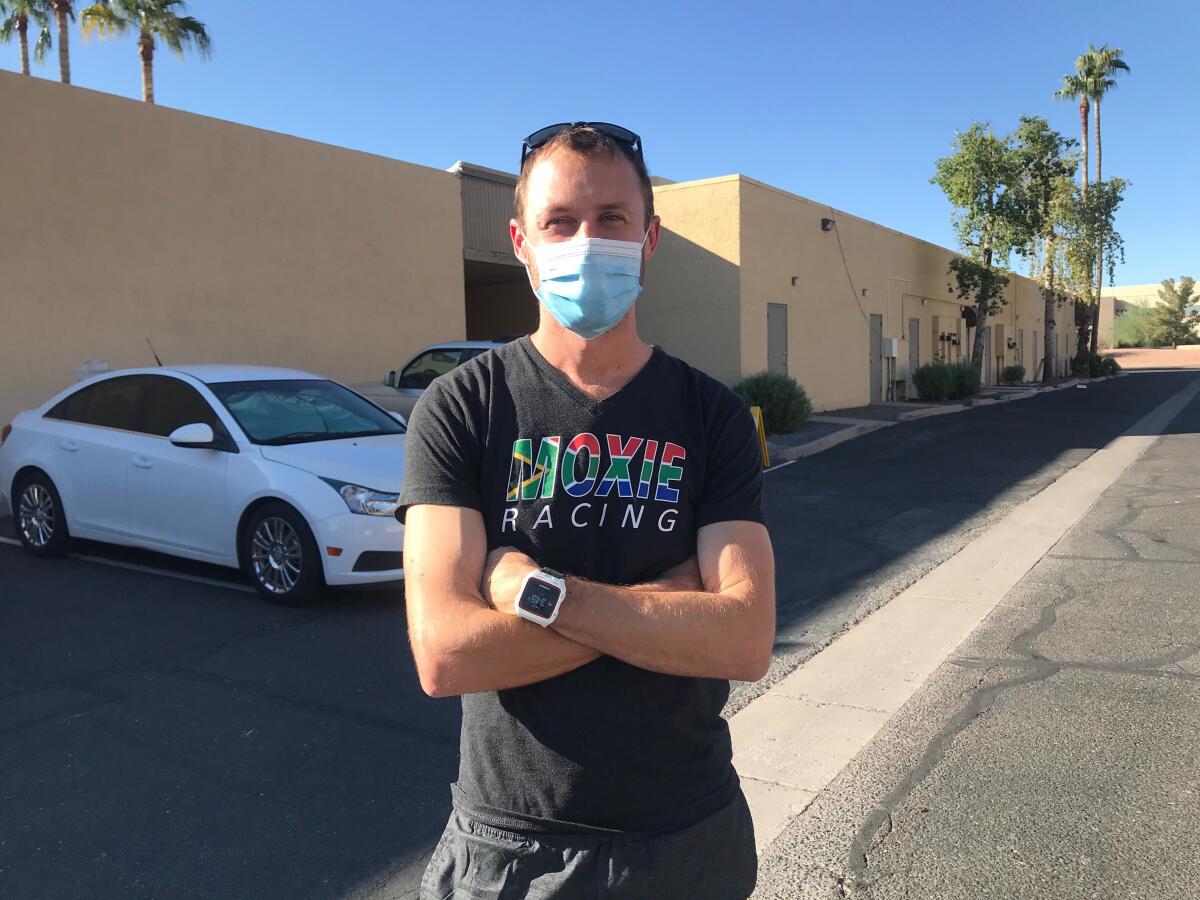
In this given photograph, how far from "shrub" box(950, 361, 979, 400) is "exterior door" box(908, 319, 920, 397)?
122cm

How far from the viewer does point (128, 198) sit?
460 inches

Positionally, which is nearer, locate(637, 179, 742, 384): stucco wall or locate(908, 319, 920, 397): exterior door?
locate(637, 179, 742, 384): stucco wall

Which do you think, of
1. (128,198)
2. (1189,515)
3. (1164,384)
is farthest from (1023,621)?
(1164,384)

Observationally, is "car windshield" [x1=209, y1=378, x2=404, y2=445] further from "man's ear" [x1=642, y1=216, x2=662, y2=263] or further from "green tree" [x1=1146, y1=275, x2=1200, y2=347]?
"green tree" [x1=1146, y1=275, x2=1200, y2=347]

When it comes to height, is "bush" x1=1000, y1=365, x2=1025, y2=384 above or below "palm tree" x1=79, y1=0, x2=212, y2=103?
below

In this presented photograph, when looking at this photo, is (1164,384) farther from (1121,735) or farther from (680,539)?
(680,539)

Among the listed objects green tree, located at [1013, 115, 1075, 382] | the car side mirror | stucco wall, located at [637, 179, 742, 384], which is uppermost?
green tree, located at [1013, 115, 1075, 382]

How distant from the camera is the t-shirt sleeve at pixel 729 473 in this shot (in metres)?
1.74

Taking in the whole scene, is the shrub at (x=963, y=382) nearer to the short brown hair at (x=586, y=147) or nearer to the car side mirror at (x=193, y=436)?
the car side mirror at (x=193, y=436)

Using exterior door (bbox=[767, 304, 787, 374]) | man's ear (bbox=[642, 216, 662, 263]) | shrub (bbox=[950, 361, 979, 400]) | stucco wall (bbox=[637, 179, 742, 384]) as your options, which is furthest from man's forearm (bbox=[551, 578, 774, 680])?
shrub (bbox=[950, 361, 979, 400])

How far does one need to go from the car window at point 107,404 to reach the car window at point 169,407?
0.39ft

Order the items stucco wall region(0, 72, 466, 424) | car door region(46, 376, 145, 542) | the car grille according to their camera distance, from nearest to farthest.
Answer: the car grille, car door region(46, 376, 145, 542), stucco wall region(0, 72, 466, 424)

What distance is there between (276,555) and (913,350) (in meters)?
25.1

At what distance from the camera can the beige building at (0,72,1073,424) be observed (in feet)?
35.8
